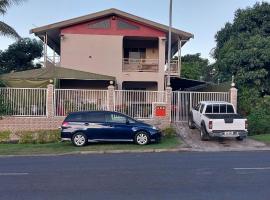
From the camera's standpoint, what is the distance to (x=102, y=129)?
63.3 feet

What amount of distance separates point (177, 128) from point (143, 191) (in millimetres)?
15641

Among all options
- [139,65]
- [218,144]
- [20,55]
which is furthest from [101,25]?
[20,55]

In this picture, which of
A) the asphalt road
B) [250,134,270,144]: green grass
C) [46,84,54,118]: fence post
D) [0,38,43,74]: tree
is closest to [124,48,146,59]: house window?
[46,84,54,118]: fence post

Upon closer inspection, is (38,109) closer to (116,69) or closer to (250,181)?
(116,69)

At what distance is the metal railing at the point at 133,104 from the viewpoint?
23578 millimetres

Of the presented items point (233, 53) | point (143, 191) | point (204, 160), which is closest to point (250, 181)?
point (143, 191)

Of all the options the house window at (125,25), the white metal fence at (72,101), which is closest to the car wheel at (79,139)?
the white metal fence at (72,101)

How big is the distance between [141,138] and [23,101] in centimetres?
684

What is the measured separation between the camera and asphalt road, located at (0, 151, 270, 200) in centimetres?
840

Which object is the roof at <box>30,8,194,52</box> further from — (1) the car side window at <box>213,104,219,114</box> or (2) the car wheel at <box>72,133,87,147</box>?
(2) the car wheel at <box>72,133,87,147</box>

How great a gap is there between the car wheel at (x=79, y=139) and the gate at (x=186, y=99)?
7.39m

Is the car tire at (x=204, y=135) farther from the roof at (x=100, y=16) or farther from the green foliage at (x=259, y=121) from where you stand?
the roof at (x=100, y=16)

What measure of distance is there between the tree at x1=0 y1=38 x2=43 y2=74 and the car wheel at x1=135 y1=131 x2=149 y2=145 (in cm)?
3140

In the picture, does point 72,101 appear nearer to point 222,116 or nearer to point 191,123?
point 191,123
